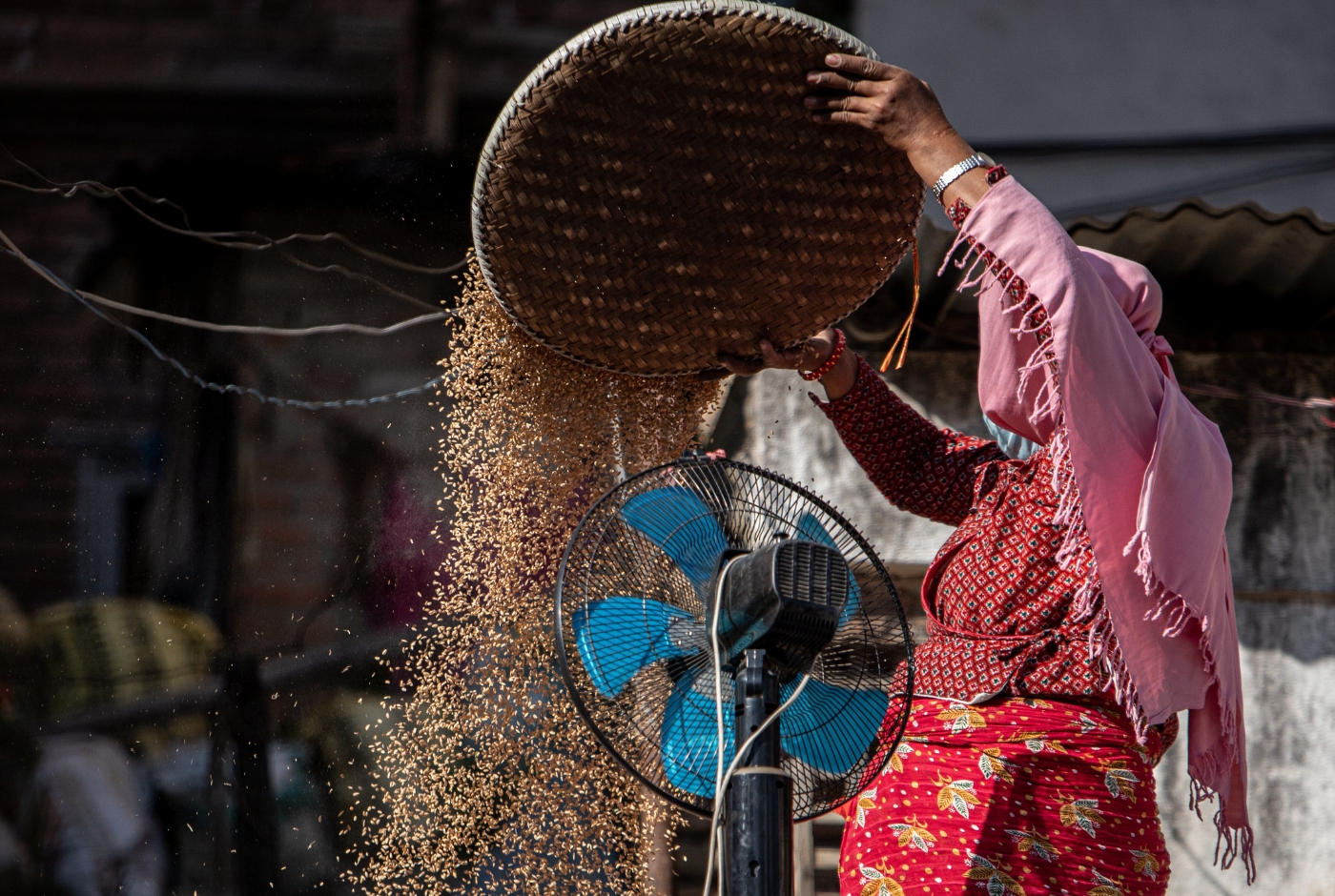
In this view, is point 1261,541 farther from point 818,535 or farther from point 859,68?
point 859,68

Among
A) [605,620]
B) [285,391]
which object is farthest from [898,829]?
[285,391]

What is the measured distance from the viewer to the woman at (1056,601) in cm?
127

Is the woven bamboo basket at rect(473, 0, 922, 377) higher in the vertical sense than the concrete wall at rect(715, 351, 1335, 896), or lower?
higher

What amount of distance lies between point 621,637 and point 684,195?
0.65 meters

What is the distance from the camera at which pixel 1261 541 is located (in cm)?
271

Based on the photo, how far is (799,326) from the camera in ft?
5.38

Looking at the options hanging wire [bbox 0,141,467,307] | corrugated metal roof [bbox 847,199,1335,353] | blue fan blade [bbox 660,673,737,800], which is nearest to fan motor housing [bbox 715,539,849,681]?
blue fan blade [bbox 660,673,737,800]

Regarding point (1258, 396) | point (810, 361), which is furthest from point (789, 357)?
point (1258, 396)

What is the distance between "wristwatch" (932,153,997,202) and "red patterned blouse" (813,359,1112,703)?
0.47m

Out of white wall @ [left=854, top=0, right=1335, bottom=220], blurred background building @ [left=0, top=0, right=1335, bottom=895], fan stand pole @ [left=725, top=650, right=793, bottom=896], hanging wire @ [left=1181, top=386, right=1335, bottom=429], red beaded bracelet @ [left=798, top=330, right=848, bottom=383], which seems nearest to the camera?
fan stand pole @ [left=725, top=650, right=793, bottom=896]

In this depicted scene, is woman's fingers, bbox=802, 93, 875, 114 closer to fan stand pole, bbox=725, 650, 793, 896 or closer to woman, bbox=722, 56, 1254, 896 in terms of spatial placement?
woman, bbox=722, 56, 1254, 896

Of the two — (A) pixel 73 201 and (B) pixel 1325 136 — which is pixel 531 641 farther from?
(B) pixel 1325 136

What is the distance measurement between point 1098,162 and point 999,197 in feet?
6.40

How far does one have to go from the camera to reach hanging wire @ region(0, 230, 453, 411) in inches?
76.9
